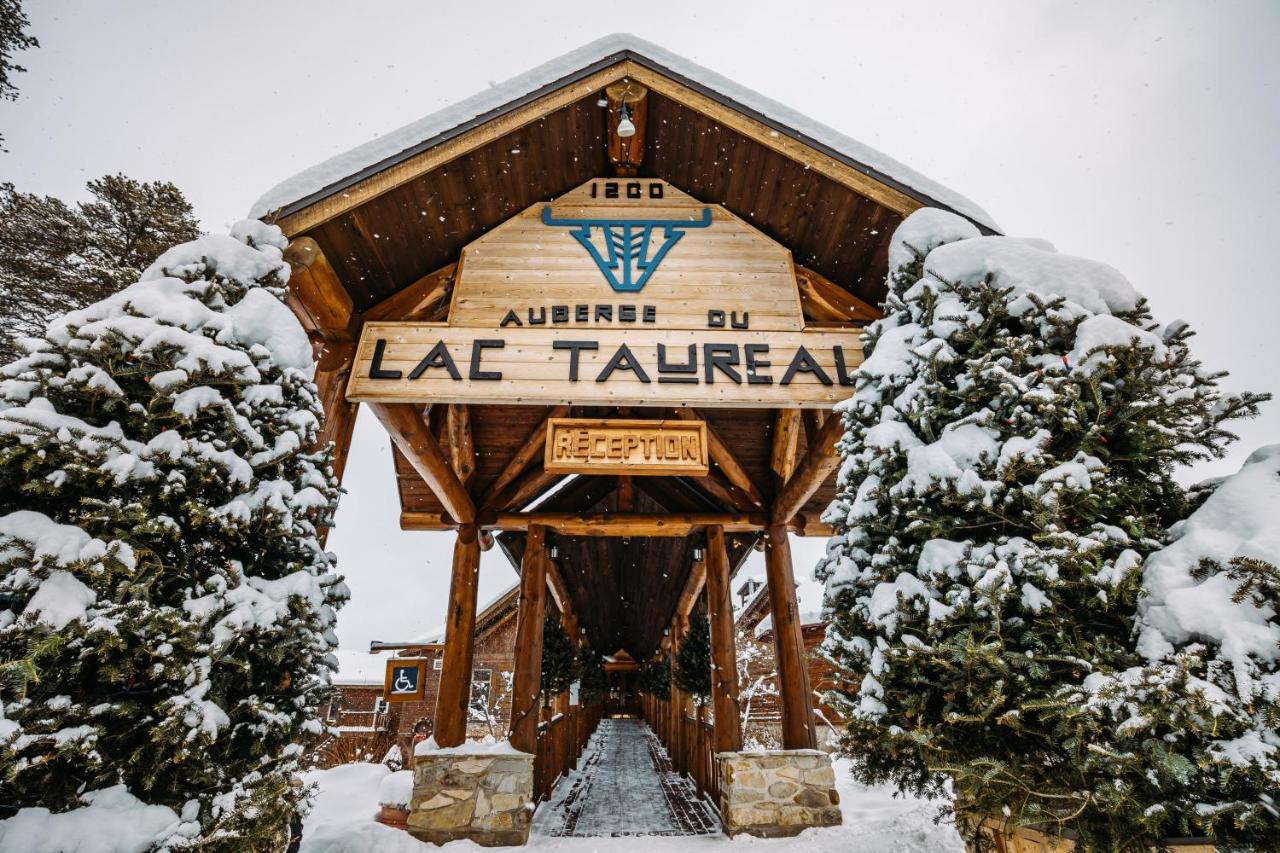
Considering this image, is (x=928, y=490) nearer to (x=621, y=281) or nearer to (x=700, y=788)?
(x=621, y=281)

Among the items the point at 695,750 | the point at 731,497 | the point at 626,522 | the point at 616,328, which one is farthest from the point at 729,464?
the point at 695,750

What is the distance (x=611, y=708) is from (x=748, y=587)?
10.9 metres

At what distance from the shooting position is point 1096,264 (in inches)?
126

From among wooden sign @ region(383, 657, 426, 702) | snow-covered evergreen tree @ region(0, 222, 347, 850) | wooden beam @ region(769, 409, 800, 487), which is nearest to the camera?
snow-covered evergreen tree @ region(0, 222, 347, 850)

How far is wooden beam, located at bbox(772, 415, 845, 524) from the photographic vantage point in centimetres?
584

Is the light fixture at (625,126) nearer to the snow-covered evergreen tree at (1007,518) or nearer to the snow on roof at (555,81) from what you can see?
the snow on roof at (555,81)

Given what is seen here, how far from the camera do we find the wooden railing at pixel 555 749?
7.12m

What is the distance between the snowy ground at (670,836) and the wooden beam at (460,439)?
136 inches

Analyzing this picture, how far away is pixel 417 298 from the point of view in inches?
227

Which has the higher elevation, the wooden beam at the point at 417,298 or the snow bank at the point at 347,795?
the wooden beam at the point at 417,298

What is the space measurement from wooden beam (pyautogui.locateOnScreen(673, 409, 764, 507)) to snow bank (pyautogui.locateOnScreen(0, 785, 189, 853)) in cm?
536

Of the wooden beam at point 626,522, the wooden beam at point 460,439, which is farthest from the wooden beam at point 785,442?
the wooden beam at point 460,439

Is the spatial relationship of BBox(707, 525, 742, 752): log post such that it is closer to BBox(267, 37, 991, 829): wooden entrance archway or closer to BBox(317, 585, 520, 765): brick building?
BBox(267, 37, 991, 829): wooden entrance archway

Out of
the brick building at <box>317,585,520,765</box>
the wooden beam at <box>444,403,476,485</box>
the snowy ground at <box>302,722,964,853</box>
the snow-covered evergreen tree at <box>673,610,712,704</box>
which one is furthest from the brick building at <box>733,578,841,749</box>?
the wooden beam at <box>444,403,476,485</box>
